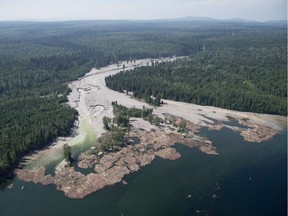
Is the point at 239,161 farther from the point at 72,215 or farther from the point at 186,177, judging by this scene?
the point at 72,215

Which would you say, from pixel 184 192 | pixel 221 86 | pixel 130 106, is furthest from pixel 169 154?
pixel 221 86

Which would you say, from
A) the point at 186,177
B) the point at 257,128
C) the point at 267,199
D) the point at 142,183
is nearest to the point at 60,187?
the point at 142,183

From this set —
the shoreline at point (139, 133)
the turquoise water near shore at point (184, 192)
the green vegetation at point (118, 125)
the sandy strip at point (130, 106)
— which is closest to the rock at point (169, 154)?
the shoreline at point (139, 133)

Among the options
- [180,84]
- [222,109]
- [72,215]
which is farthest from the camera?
[180,84]

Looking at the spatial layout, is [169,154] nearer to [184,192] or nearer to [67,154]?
[184,192]

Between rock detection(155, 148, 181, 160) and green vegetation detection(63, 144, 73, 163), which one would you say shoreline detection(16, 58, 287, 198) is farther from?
green vegetation detection(63, 144, 73, 163)

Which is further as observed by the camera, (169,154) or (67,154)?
(169,154)

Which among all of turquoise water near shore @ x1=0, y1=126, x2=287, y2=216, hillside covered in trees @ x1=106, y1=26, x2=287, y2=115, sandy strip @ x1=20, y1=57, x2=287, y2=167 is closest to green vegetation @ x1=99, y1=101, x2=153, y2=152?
sandy strip @ x1=20, y1=57, x2=287, y2=167
